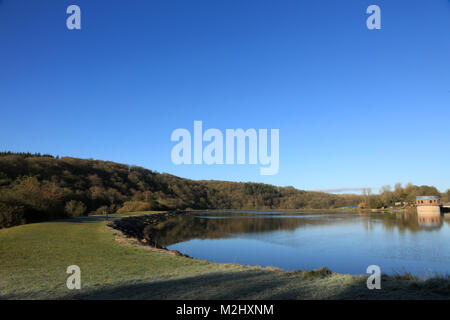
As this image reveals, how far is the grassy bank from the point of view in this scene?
496cm

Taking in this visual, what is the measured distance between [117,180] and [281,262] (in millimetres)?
60620

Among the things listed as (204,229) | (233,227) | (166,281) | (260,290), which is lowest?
(233,227)

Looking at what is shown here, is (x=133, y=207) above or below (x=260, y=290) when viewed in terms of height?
below

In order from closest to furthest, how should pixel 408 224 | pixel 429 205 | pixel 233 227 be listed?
pixel 408 224, pixel 233 227, pixel 429 205

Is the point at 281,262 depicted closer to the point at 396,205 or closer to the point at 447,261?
the point at 447,261

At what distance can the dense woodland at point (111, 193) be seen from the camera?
21.2 m

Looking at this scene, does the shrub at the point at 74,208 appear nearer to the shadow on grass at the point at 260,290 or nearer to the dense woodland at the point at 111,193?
the dense woodland at the point at 111,193

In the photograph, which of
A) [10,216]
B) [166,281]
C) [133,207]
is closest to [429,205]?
[133,207]

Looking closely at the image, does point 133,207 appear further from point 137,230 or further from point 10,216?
point 10,216

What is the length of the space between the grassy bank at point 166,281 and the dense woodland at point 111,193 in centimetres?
1192

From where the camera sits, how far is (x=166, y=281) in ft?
19.8

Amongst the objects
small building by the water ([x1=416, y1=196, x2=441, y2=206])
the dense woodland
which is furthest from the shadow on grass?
small building by the water ([x1=416, y1=196, x2=441, y2=206])

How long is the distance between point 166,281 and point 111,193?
4939cm

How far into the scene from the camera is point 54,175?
48031mm
